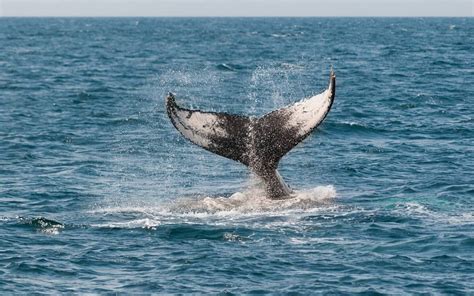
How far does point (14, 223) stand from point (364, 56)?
57.3m

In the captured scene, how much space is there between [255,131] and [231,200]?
2.27m

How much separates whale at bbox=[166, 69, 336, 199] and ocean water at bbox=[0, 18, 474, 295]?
46.2 inches

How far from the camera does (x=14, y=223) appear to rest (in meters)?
19.9

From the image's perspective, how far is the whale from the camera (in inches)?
720

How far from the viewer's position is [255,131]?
18938 mm

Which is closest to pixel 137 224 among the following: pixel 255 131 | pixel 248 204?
pixel 248 204

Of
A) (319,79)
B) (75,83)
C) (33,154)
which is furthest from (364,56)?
(33,154)

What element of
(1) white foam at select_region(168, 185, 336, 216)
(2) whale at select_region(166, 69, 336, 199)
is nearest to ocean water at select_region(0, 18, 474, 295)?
(1) white foam at select_region(168, 185, 336, 216)

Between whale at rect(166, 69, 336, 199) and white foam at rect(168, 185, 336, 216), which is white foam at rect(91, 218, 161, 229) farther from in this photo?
whale at rect(166, 69, 336, 199)

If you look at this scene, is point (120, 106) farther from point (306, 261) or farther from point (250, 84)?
point (306, 261)

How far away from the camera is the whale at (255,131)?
18.3m

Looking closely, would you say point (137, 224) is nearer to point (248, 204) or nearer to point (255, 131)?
point (248, 204)

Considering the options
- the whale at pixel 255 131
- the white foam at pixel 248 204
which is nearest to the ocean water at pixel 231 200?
the white foam at pixel 248 204

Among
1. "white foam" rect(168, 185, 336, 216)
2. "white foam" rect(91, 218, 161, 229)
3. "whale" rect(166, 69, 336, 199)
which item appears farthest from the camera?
"white foam" rect(168, 185, 336, 216)
